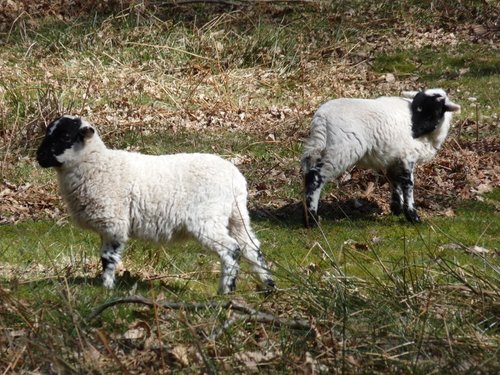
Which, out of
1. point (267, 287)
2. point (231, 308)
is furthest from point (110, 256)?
point (231, 308)

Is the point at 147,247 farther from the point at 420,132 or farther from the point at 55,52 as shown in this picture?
the point at 55,52

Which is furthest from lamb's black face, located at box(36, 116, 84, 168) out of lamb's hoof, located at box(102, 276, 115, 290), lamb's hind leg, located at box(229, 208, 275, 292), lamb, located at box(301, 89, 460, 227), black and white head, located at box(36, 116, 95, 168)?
lamb, located at box(301, 89, 460, 227)

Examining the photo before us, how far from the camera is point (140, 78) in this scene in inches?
702

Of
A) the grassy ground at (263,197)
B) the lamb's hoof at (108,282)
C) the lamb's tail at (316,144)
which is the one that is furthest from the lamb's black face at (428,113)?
A: the lamb's hoof at (108,282)

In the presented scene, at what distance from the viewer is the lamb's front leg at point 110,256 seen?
330 inches

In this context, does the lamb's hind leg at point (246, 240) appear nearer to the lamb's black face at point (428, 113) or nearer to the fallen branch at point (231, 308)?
the fallen branch at point (231, 308)

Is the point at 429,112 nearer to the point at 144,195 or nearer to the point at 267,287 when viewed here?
the point at 144,195

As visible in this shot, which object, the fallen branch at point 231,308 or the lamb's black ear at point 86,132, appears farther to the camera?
the lamb's black ear at point 86,132

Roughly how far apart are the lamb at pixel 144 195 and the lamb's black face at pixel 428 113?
4.25 meters

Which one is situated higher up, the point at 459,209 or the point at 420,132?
the point at 420,132

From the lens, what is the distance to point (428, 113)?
12203 mm

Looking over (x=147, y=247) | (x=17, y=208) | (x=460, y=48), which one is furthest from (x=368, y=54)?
(x=147, y=247)

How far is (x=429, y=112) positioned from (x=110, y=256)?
17.5 ft

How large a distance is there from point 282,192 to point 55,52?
816 centimetres
